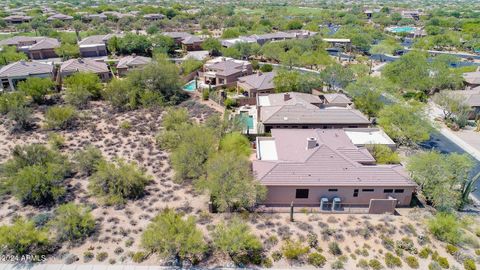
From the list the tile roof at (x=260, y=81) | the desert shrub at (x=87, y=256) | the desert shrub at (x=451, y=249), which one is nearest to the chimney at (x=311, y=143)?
the desert shrub at (x=451, y=249)

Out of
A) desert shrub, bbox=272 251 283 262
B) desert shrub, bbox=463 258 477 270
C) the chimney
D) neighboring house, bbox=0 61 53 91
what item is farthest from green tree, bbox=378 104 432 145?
neighboring house, bbox=0 61 53 91

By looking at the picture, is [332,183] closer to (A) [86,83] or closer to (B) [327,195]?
(B) [327,195]

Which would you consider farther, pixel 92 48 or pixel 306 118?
pixel 92 48

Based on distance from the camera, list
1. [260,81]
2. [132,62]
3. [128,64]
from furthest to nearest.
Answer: [132,62]
[128,64]
[260,81]

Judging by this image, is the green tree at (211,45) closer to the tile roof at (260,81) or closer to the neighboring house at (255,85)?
the tile roof at (260,81)

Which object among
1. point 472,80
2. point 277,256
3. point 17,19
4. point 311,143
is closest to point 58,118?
point 311,143

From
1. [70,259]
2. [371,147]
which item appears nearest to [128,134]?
[70,259]

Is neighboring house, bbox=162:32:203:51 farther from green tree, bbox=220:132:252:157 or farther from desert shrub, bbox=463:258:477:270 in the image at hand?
desert shrub, bbox=463:258:477:270
